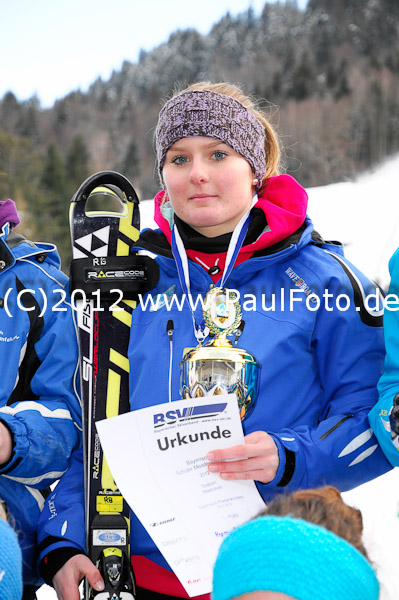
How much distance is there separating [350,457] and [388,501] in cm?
231

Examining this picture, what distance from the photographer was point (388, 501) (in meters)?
3.56

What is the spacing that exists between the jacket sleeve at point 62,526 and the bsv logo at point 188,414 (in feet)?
1.66

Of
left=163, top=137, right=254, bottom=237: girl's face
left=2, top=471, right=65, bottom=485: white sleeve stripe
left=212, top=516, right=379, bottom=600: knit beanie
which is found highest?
left=163, top=137, right=254, bottom=237: girl's face

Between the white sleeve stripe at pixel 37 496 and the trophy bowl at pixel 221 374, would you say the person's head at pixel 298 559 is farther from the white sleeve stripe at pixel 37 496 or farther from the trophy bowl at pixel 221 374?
the white sleeve stripe at pixel 37 496

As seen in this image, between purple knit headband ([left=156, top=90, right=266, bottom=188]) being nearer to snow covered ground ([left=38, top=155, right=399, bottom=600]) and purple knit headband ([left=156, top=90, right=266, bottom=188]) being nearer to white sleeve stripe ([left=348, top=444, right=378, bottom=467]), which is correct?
white sleeve stripe ([left=348, top=444, right=378, bottom=467])

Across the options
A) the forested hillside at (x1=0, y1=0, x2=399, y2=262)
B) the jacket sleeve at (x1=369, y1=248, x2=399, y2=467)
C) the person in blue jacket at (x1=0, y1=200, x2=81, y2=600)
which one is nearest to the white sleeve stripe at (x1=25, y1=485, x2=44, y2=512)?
the person in blue jacket at (x1=0, y1=200, x2=81, y2=600)

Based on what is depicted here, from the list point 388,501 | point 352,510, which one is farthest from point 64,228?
point 352,510

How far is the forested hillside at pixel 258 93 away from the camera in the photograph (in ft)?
108

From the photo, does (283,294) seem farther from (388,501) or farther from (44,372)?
(388,501)

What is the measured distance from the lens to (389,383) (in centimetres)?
143

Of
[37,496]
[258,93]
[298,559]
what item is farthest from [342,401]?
[258,93]

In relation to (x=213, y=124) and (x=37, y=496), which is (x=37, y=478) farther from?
(x=213, y=124)

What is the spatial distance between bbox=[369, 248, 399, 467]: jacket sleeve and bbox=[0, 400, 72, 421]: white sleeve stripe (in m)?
0.77

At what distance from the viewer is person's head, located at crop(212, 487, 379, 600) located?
1001 mm
